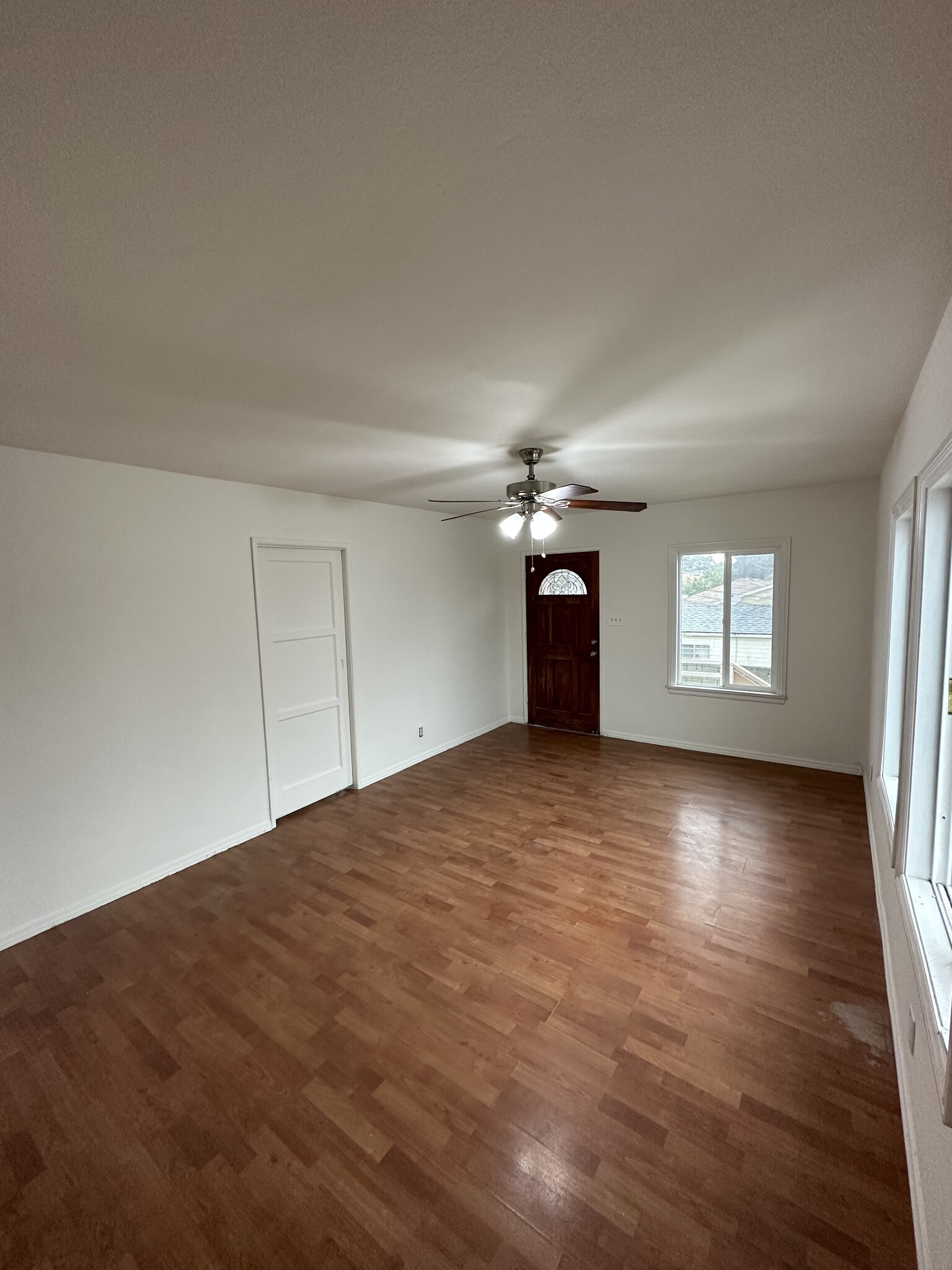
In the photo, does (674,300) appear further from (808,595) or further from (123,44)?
(808,595)

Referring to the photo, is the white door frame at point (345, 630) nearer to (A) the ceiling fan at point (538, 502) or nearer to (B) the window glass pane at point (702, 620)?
(A) the ceiling fan at point (538, 502)

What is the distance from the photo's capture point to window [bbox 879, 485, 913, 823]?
2.62 m

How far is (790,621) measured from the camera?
452cm

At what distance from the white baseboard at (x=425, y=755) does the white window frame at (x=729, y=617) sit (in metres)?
2.11

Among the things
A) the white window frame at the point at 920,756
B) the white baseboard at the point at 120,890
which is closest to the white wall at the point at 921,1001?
the white window frame at the point at 920,756

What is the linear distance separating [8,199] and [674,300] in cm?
150

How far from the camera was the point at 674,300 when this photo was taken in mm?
1403

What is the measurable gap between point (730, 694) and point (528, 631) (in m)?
2.31

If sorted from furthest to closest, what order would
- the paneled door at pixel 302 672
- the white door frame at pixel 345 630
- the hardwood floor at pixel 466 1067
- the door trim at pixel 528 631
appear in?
the door trim at pixel 528 631 < the paneled door at pixel 302 672 < the white door frame at pixel 345 630 < the hardwood floor at pixel 466 1067

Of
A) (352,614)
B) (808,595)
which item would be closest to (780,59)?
(352,614)

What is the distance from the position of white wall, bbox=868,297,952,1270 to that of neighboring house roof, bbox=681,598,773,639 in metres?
1.78

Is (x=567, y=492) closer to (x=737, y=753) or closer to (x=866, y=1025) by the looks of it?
(x=866, y=1025)

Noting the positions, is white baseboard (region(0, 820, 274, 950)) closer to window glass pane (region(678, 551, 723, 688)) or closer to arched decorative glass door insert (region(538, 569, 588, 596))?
arched decorative glass door insert (region(538, 569, 588, 596))

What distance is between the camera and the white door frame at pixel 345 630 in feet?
11.9
